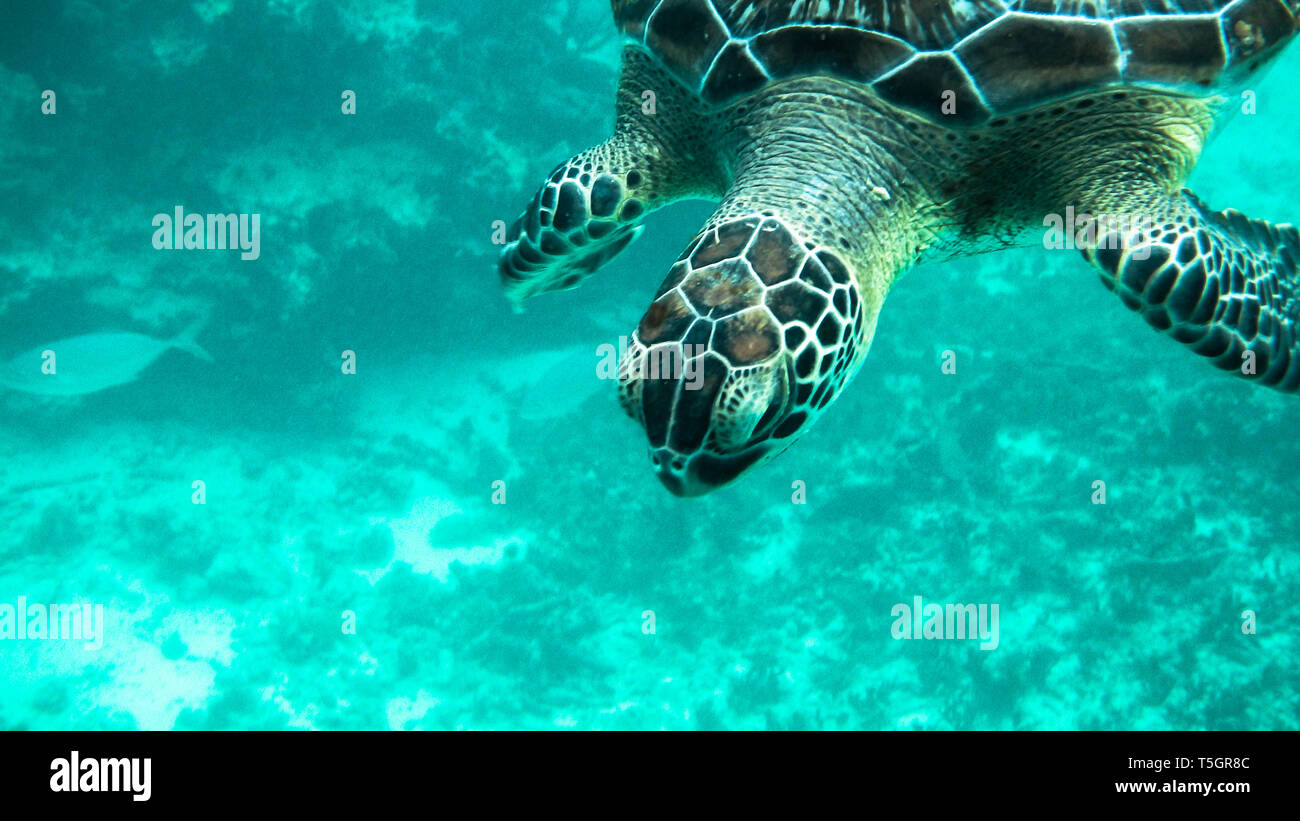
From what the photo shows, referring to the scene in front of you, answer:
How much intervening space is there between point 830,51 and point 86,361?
28.6 feet

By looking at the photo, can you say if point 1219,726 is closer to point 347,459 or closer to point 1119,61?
point 1119,61

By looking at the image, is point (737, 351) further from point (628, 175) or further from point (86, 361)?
point (86, 361)

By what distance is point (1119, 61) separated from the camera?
2.61 m

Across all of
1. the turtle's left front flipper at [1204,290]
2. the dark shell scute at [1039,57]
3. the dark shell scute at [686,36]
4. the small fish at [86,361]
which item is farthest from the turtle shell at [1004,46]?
the small fish at [86,361]

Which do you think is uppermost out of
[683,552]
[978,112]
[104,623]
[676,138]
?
[676,138]

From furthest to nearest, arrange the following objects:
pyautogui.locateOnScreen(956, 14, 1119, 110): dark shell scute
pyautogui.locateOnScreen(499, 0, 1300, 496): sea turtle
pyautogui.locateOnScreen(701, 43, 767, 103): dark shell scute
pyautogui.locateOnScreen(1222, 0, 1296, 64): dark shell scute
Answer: pyautogui.locateOnScreen(701, 43, 767, 103): dark shell scute, pyautogui.locateOnScreen(1222, 0, 1296, 64): dark shell scute, pyautogui.locateOnScreen(956, 14, 1119, 110): dark shell scute, pyautogui.locateOnScreen(499, 0, 1300, 496): sea turtle

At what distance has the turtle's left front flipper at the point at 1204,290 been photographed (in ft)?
8.64

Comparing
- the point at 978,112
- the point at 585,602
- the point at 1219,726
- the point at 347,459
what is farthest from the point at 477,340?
the point at 1219,726

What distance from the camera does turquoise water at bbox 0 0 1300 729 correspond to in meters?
7.53

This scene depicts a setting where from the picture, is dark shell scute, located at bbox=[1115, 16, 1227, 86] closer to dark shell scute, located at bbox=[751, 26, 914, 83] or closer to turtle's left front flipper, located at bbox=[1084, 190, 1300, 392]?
turtle's left front flipper, located at bbox=[1084, 190, 1300, 392]

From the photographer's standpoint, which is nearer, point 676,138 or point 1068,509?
point 676,138

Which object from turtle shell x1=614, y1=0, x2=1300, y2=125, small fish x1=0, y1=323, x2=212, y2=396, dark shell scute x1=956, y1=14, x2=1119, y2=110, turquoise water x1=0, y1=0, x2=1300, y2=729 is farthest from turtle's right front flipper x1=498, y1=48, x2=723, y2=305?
small fish x1=0, y1=323, x2=212, y2=396

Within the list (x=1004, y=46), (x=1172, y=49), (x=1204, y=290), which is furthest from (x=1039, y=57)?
(x=1204, y=290)

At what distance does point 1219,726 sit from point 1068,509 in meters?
2.28
